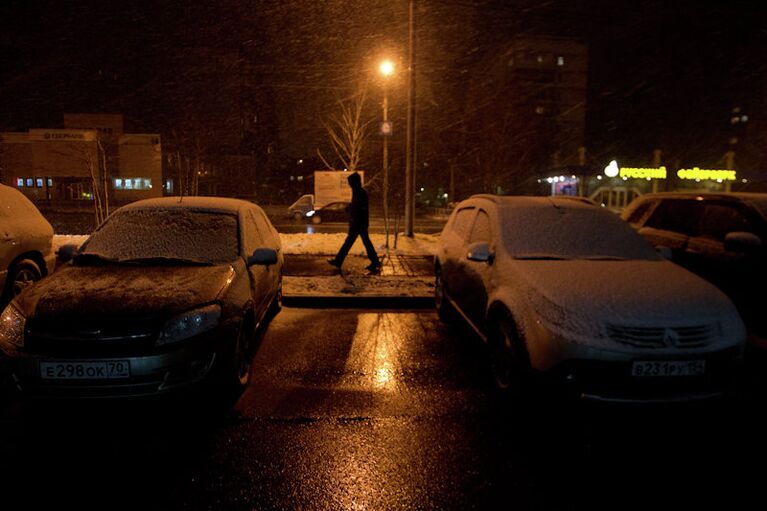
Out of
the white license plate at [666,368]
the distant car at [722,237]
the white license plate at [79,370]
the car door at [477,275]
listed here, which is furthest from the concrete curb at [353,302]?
the white license plate at [666,368]

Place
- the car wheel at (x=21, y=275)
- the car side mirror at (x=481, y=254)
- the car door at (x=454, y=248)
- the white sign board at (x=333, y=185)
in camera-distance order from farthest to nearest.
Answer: the white sign board at (x=333, y=185), the car wheel at (x=21, y=275), the car door at (x=454, y=248), the car side mirror at (x=481, y=254)

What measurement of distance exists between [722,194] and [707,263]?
990mm

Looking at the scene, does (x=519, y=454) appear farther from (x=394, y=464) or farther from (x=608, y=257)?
(x=608, y=257)

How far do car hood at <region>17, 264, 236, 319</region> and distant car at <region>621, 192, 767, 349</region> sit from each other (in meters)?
4.43

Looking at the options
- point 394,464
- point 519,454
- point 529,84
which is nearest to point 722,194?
point 519,454

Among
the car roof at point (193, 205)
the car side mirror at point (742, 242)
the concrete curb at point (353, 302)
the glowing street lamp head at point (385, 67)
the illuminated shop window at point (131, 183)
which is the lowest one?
the concrete curb at point (353, 302)

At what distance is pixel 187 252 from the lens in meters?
4.59

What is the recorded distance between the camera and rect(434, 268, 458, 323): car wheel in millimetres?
6280

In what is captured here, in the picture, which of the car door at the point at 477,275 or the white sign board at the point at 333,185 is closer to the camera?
the car door at the point at 477,275

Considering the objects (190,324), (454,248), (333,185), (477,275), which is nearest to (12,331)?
(190,324)

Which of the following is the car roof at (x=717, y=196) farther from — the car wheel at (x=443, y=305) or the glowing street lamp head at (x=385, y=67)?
the glowing street lamp head at (x=385, y=67)

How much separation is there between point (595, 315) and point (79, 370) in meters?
3.53

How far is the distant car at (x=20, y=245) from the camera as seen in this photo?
5.92 metres

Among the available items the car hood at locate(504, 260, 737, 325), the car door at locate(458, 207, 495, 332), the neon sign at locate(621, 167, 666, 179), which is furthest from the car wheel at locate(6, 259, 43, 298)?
the neon sign at locate(621, 167, 666, 179)
